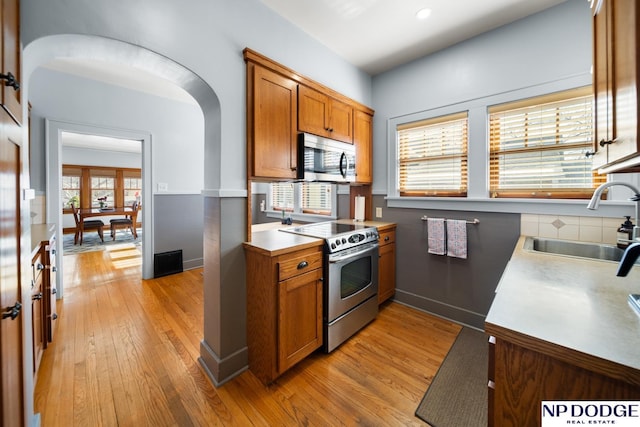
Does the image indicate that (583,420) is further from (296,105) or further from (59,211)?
(59,211)

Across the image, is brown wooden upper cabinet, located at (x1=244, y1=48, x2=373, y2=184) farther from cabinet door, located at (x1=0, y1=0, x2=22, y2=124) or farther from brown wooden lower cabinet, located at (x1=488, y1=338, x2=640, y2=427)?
brown wooden lower cabinet, located at (x1=488, y1=338, x2=640, y2=427)

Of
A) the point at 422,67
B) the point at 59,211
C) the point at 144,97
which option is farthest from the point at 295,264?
the point at 144,97

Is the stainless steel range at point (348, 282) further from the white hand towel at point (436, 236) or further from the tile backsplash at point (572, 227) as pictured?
the tile backsplash at point (572, 227)

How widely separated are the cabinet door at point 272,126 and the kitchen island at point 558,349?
5.45 feet

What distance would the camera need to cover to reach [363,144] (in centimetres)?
311

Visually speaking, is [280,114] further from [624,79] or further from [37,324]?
[37,324]

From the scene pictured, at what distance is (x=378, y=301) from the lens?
9.05 feet

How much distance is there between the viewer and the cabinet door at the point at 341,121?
2.64m

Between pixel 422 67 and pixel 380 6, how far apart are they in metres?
0.97

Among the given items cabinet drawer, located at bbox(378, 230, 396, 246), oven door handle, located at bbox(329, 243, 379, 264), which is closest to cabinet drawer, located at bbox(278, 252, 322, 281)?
oven door handle, located at bbox(329, 243, 379, 264)

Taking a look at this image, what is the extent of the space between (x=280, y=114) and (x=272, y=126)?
0.14 meters

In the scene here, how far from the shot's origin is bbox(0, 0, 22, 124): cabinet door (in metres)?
0.87

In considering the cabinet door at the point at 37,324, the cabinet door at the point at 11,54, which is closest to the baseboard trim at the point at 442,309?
the cabinet door at the point at 37,324

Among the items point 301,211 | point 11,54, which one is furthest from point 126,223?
point 11,54
